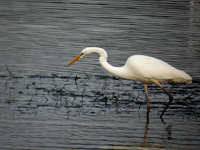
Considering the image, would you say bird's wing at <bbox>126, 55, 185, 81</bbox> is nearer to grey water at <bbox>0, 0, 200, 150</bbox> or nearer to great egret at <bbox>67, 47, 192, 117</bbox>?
great egret at <bbox>67, 47, 192, 117</bbox>

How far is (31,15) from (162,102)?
11.0 metres

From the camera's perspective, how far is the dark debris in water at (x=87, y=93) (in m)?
10.2

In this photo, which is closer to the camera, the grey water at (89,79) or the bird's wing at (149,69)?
the grey water at (89,79)

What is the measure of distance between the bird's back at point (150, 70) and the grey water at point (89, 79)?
556 mm

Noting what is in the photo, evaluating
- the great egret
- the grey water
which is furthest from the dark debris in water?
the great egret

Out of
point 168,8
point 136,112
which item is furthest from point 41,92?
point 168,8

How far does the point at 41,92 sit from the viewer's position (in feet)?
Result: 35.9

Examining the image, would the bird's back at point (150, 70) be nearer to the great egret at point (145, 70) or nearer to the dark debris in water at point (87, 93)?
the great egret at point (145, 70)

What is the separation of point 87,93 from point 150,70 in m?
1.48

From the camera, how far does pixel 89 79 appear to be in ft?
41.1

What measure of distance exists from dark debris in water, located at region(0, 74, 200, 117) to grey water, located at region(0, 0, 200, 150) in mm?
20

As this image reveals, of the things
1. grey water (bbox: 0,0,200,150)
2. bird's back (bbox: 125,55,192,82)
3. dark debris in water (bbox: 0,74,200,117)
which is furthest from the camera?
bird's back (bbox: 125,55,192,82)

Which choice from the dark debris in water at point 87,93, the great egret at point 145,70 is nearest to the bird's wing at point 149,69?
the great egret at point 145,70

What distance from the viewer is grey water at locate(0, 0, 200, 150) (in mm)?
8195
